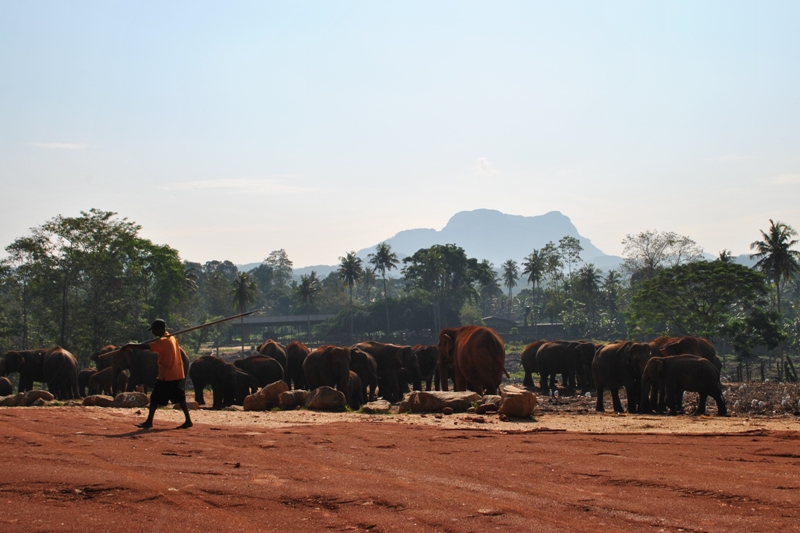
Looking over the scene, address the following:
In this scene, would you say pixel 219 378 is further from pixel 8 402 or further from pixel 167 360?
pixel 167 360

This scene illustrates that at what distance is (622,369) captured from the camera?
20.5m

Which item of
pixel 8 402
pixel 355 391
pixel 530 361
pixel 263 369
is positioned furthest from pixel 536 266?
pixel 8 402

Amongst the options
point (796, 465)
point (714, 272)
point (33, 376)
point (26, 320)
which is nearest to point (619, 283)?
point (714, 272)

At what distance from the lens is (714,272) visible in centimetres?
4881

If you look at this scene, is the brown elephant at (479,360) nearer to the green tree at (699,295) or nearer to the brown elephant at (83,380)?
the brown elephant at (83,380)

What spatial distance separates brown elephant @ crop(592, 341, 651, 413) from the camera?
65.8ft

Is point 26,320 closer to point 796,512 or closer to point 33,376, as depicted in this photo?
point 33,376

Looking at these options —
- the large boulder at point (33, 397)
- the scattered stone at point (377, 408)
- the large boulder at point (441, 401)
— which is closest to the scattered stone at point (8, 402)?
the large boulder at point (33, 397)

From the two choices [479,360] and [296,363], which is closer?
[479,360]

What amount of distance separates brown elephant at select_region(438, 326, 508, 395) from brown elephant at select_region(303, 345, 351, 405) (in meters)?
3.19

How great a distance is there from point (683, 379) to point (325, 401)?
28.6 ft

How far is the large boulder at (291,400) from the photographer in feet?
55.1

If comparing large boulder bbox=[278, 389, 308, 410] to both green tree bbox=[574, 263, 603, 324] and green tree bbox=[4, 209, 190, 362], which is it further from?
green tree bbox=[574, 263, 603, 324]

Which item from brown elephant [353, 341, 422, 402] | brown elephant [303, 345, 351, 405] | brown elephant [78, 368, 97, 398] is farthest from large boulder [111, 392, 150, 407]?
brown elephant [78, 368, 97, 398]
